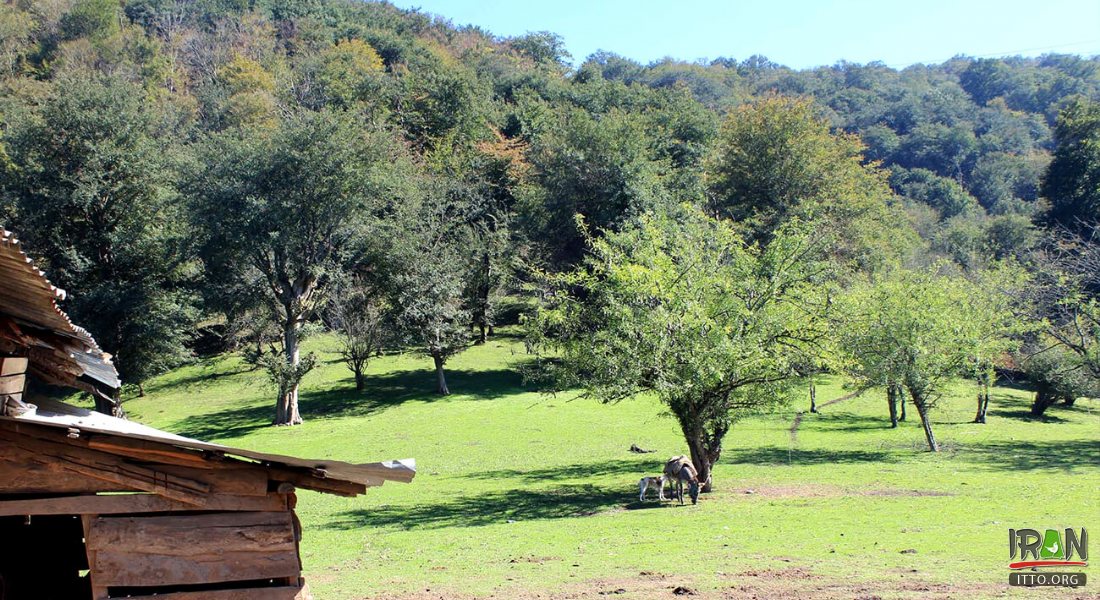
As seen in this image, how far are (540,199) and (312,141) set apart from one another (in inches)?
702

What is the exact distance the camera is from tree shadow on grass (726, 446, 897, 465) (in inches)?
1218

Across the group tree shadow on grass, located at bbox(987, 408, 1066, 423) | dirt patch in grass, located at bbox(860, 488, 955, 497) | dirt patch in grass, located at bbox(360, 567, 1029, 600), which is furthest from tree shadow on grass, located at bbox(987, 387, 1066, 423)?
dirt patch in grass, located at bbox(360, 567, 1029, 600)

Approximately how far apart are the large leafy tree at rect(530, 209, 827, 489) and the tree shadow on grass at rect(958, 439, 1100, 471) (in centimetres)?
1015

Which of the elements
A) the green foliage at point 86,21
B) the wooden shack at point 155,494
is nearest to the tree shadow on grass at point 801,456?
the wooden shack at point 155,494

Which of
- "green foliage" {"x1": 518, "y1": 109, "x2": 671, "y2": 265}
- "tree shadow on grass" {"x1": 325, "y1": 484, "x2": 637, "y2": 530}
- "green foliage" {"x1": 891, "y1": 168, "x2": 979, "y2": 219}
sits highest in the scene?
"green foliage" {"x1": 891, "y1": 168, "x2": 979, "y2": 219}

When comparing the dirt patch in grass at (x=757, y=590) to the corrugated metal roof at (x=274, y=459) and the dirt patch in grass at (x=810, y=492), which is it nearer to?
the corrugated metal roof at (x=274, y=459)

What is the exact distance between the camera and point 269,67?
301 feet

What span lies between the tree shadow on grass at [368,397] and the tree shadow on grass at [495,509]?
19552mm

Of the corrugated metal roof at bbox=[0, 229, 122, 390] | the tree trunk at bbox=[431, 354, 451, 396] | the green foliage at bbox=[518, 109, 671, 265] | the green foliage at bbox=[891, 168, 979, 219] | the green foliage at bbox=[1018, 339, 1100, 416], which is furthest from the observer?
the green foliage at bbox=[891, 168, 979, 219]

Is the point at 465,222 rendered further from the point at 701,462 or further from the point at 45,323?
A: the point at 45,323

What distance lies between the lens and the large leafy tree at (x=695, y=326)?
23.2m

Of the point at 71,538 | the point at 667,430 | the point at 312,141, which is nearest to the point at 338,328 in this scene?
the point at 312,141

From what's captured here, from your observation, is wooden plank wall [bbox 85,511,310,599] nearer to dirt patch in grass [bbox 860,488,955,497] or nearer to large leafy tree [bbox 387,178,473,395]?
dirt patch in grass [bbox 860,488,955,497]

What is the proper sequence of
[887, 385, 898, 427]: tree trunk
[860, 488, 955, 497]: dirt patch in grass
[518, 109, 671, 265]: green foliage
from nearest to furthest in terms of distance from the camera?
[860, 488, 955, 497]: dirt patch in grass < [887, 385, 898, 427]: tree trunk < [518, 109, 671, 265]: green foliage
